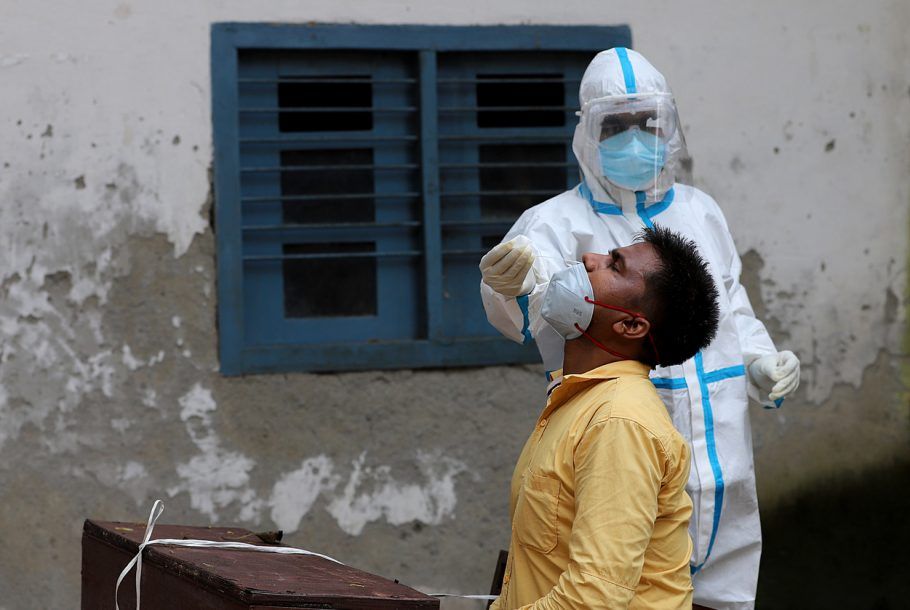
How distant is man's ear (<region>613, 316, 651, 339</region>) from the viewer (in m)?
2.09

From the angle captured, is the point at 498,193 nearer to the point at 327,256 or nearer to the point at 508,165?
the point at 508,165

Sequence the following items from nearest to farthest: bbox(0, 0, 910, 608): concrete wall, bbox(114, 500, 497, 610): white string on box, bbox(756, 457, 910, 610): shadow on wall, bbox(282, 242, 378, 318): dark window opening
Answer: bbox(114, 500, 497, 610): white string on box → bbox(0, 0, 910, 608): concrete wall → bbox(282, 242, 378, 318): dark window opening → bbox(756, 457, 910, 610): shadow on wall

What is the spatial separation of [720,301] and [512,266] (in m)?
0.60

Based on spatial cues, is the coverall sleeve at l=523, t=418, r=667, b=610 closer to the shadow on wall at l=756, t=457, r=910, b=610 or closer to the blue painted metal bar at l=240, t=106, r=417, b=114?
the blue painted metal bar at l=240, t=106, r=417, b=114

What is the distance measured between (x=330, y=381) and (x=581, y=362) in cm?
193

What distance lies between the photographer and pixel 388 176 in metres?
4.13

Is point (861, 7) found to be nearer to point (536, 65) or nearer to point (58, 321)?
point (536, 65)

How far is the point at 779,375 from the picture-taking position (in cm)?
281

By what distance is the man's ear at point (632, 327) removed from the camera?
82.3 inches

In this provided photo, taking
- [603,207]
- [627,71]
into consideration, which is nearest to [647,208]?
[603,207]

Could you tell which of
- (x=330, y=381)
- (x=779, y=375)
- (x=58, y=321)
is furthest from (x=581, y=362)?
(x=58, y=321)

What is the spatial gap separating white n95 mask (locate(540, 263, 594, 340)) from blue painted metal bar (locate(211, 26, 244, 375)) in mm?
1957

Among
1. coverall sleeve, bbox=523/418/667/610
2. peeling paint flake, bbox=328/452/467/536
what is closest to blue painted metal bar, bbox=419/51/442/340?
peeling paint flake, bbox=328/452/467/536

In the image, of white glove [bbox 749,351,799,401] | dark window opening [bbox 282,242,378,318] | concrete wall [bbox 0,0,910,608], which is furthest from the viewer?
dark window opening [bbox 282,242,378,318]
